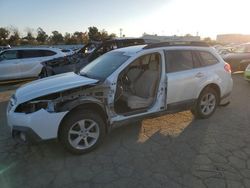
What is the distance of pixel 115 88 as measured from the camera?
4230mm

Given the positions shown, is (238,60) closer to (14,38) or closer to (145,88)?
(145,88)

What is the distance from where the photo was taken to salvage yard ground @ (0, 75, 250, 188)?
332 cm

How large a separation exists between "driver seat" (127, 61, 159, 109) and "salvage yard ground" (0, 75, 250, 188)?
610 mm

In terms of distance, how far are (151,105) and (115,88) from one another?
34.8 inches

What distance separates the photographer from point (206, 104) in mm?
5539

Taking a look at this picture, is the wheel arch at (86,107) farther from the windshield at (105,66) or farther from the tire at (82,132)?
the windshield at (105,66)

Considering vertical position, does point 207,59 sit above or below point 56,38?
above

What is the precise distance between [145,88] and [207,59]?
158 centimetres

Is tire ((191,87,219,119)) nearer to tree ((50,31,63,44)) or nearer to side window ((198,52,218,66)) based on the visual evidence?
side window ((198,52,218,66))

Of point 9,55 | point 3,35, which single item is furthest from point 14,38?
point 9,55

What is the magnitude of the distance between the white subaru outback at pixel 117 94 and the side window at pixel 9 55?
689cm

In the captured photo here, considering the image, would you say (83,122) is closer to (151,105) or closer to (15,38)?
(151,105)

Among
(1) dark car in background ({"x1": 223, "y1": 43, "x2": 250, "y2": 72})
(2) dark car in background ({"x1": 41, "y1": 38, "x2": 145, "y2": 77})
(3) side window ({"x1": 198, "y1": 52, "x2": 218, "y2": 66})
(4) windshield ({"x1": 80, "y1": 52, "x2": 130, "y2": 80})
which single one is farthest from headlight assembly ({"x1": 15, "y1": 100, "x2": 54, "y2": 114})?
(1) dark car in background ({"x1": 223, "y1": 43, "x2": 250, "y2": 72})

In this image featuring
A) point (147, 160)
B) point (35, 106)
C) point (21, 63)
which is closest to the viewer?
point (35, 106)
